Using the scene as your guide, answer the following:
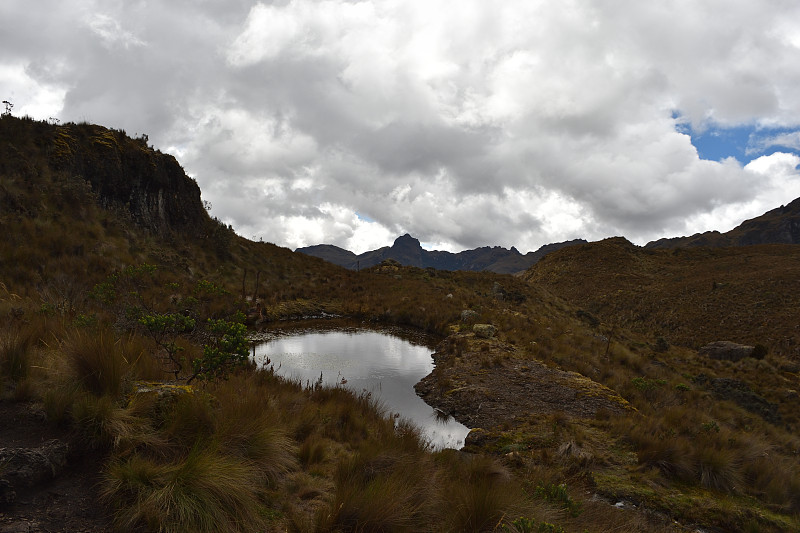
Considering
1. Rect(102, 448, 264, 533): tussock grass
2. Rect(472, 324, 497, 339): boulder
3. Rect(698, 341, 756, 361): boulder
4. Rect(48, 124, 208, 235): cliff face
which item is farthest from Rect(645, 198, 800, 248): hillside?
Rect(102, 448, 264, 533): tussock grass

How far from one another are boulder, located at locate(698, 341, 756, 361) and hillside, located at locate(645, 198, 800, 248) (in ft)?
517

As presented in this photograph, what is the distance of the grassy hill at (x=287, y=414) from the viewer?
384 cm

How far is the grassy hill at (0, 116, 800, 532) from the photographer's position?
3838 mm

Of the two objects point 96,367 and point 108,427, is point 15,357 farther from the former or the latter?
point 108,427

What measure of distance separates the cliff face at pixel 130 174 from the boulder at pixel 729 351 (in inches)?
1514

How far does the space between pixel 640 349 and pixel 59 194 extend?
35644 mm

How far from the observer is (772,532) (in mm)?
5719

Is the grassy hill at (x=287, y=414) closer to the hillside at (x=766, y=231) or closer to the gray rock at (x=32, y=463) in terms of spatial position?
the gray rock at (x=32, y=463)

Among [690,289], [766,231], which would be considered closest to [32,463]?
[690,289]

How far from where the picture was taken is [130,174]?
23.7m

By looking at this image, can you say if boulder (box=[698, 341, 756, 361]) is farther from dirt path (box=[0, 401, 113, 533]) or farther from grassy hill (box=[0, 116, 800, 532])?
dirt path (box=[0, 401, 113, 533])

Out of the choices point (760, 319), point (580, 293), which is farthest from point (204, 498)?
point (580, 293)

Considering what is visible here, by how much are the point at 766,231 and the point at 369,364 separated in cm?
22397

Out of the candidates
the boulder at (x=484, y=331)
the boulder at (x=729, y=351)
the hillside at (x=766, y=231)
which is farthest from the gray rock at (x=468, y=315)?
the hillside at (x=766, y=231)
